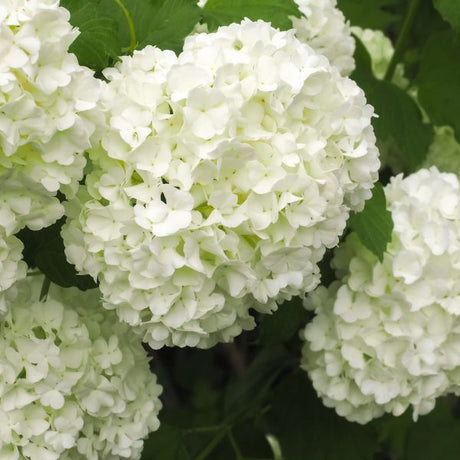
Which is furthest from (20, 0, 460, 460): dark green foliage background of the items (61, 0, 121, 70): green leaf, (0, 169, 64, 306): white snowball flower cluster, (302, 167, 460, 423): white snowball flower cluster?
(0, 169, 64, 306): white snowball flower cluster

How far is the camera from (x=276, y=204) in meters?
1.69

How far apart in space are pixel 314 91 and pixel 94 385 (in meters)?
0.75

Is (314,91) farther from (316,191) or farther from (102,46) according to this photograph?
(102,46)

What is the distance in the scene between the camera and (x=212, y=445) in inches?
107

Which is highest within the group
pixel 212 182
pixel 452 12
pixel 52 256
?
pixel 452 12

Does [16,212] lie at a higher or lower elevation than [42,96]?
lower

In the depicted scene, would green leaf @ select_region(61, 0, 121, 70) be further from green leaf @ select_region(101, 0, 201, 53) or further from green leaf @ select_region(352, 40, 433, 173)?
green leaf @ select_region(352, 40, 433, 173)

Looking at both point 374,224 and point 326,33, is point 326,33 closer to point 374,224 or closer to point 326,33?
point 326,33

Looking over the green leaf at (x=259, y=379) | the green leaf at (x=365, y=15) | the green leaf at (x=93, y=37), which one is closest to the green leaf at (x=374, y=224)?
the green leaf at (x=93, y=37)

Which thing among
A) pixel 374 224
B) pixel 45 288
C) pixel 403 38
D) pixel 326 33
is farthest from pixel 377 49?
pixel 45 288

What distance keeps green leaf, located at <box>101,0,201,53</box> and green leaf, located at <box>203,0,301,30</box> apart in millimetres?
77

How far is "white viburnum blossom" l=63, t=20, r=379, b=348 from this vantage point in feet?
5.49

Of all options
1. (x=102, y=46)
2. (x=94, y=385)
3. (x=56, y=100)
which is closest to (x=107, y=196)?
(x=56, y=100)

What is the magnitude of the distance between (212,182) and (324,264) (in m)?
0.80
